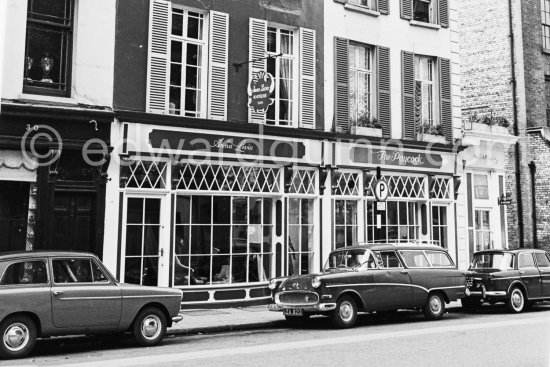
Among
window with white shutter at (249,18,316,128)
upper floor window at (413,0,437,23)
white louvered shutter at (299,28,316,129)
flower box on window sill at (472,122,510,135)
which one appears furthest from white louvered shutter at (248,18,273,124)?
flower box on window sill at (472,122,510,135)

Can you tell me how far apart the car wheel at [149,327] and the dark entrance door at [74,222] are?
3599mm

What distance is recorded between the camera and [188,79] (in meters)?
15.5

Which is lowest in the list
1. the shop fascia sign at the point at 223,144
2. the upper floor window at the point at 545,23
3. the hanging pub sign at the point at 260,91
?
the shop fascia sign at the point at 223,144

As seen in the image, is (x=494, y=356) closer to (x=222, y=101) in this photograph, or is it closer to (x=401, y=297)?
(x=401, y=297)

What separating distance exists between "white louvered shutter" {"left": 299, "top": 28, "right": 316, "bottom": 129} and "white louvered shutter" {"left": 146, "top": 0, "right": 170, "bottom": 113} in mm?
4278

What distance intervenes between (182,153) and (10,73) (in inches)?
169

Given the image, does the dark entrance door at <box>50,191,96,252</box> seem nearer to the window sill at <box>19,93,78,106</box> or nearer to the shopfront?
the shopfront

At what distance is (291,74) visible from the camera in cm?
1725

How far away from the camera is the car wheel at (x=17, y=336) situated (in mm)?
8922

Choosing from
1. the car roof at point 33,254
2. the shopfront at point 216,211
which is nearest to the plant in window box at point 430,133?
the shopfront at point 216,211

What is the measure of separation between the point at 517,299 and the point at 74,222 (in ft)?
37.0

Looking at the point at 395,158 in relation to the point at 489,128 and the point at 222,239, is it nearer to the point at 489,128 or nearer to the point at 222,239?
the point at 489,128

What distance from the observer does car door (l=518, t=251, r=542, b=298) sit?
596 inches

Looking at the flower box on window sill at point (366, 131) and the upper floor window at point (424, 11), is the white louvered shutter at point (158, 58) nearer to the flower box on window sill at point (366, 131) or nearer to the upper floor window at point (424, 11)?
the flower box on window sill at point (366, 131)
